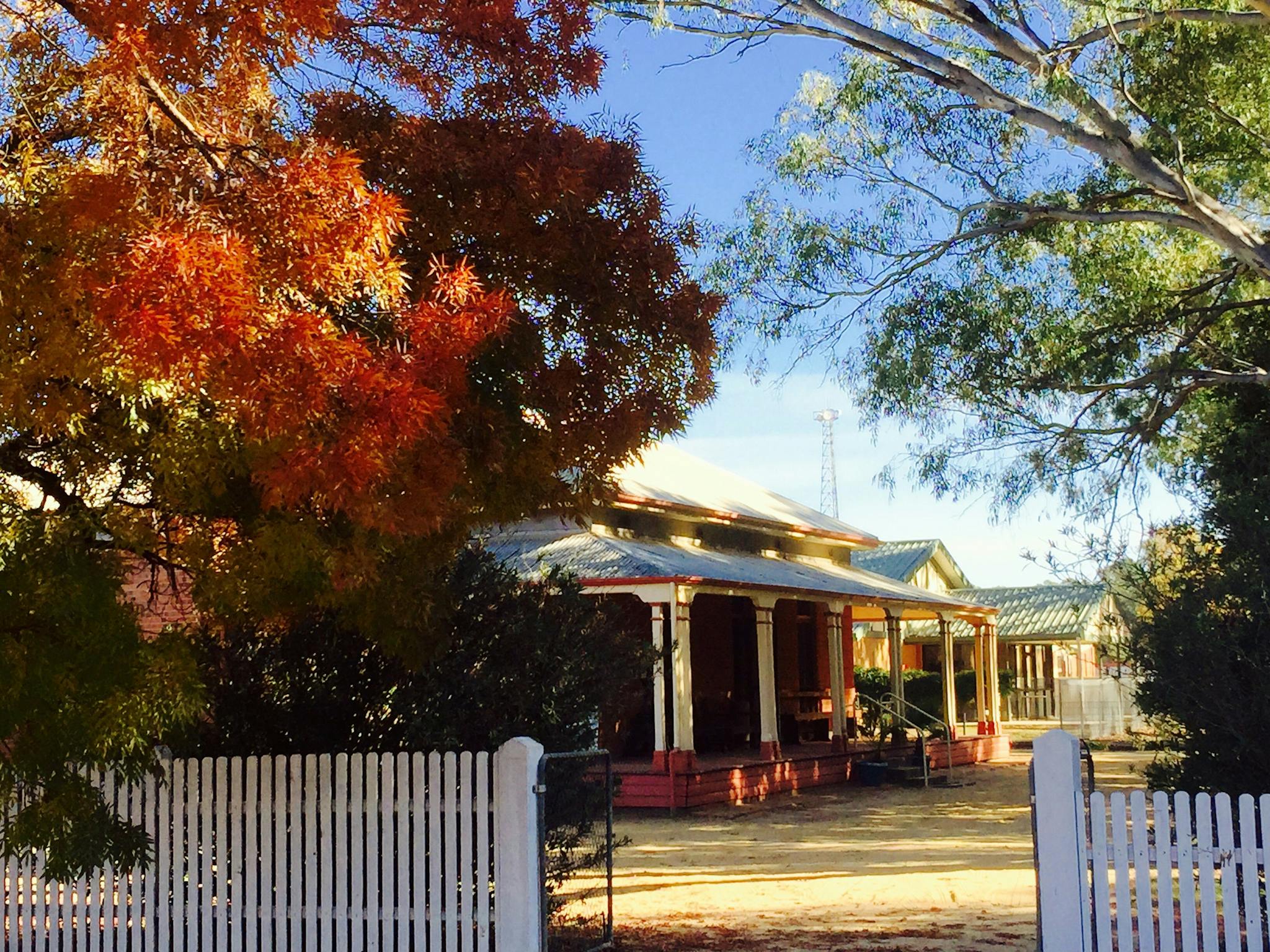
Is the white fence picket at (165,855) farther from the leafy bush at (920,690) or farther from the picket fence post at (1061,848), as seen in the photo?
the leafy bush at (920,690)

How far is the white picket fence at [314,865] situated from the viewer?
7965 millimetres

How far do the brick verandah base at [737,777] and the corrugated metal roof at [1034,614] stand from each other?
19.8 metres

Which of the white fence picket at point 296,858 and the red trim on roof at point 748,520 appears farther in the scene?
the red trim on roof at point 748,520

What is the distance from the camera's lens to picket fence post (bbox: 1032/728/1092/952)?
7.48 m

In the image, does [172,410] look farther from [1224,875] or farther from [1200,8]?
[1200,8]

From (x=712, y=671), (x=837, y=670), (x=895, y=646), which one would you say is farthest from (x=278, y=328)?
(x=895, y=646)

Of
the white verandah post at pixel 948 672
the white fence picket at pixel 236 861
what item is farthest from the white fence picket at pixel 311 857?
the white verandah post at pixel 948 672

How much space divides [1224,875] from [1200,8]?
32.4ft

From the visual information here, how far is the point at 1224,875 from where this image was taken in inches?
285

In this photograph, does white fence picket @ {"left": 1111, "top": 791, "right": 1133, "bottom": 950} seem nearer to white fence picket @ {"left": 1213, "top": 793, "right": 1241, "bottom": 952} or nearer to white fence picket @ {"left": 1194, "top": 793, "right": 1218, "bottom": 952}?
white fence picket @ {"left": 1194, "top": 793, "right": 1218, "bottom": 952}

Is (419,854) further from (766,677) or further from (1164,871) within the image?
(766,677)

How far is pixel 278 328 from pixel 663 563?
15.5m

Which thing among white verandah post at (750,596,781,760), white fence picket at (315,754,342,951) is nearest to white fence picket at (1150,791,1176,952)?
white fence picket at (315,754,342,951)

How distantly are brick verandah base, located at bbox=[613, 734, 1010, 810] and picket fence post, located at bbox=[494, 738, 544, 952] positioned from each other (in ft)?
26.5
